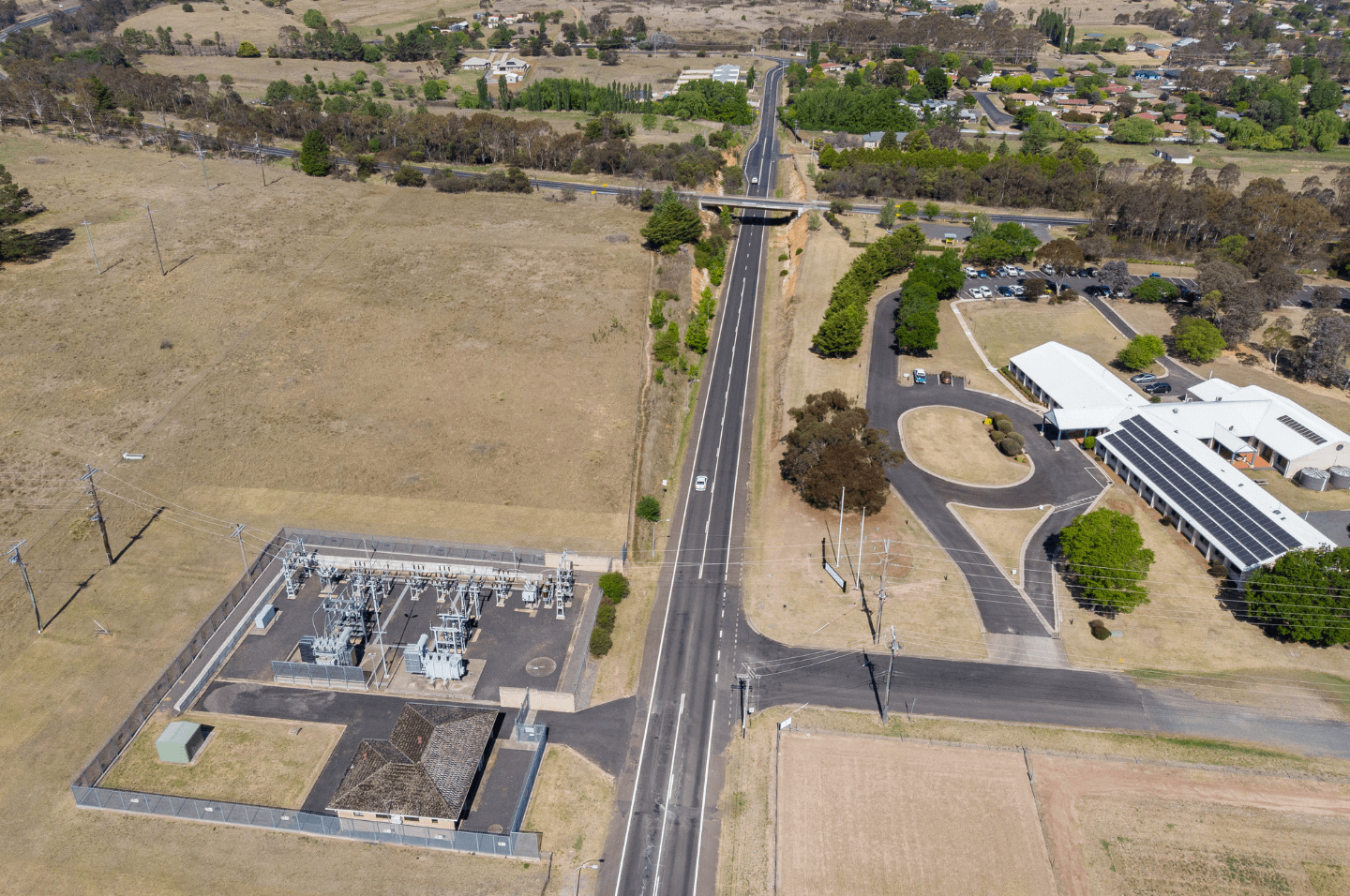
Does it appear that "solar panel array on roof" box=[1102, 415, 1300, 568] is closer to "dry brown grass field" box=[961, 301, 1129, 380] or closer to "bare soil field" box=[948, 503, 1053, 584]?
"bare soil field" box=[948, 503, 1053, 584]

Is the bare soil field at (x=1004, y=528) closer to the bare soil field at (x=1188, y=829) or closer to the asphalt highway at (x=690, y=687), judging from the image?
the bare soil field at (x=1188, y=829)

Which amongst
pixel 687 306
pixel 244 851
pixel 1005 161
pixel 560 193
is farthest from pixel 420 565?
pixel 1005 161

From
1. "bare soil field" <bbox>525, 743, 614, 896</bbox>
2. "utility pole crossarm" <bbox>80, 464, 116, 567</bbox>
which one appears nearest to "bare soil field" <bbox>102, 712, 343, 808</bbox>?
"bare soil field" <bbox>525, 743, 614, 896</bbox>

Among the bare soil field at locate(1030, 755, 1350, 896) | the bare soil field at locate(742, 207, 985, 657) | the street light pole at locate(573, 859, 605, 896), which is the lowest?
the street light pole at locate(573, 859, 605, 896)

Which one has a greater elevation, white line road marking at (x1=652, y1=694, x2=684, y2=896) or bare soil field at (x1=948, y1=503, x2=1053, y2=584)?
bare soil field at (x1=948, y1=503, x2=1053, y2=584)

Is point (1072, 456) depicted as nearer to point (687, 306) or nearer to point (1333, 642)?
point (1333, 642)

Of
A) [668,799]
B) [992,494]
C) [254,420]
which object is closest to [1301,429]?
[992,494]

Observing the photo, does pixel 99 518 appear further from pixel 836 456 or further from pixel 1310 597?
pixel 1310 597
